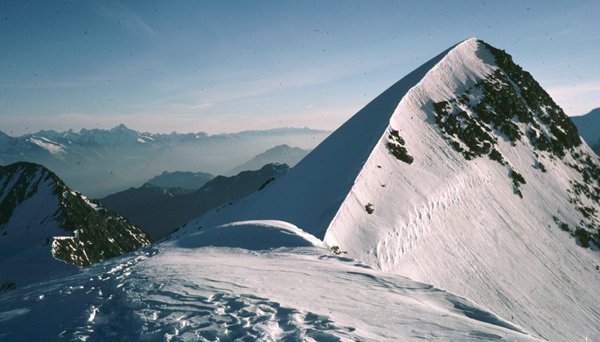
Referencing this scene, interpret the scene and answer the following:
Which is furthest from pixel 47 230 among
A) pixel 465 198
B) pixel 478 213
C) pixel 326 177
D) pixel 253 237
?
pixel 478 213

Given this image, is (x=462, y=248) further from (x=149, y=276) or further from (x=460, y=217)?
(x=149, y=276)

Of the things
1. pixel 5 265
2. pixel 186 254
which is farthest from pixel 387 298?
pixel 5 265

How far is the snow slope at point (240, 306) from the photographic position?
6.43m

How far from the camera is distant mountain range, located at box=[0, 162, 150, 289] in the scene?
7538 cm

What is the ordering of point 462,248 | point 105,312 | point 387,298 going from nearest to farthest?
1. point 105,312
2. point 387,298
3. point 462,248

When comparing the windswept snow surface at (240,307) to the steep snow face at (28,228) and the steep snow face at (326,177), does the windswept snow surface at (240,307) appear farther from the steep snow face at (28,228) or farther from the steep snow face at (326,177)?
the steep snow face at (28,228)

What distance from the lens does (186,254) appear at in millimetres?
11656

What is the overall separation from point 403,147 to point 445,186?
458 cm

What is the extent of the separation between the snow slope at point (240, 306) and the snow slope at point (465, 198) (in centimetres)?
800

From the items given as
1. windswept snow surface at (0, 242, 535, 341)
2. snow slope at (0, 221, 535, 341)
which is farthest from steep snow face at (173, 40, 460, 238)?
windswept snow surface at (0, 242, 535, 341)

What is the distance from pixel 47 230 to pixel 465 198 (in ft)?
329

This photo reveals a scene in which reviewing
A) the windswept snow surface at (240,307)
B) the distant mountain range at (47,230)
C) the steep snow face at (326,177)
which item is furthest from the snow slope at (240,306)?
the distant mountain range at (47,230)

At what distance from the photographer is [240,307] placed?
7340 mm

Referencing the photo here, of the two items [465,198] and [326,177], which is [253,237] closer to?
[326,177]
